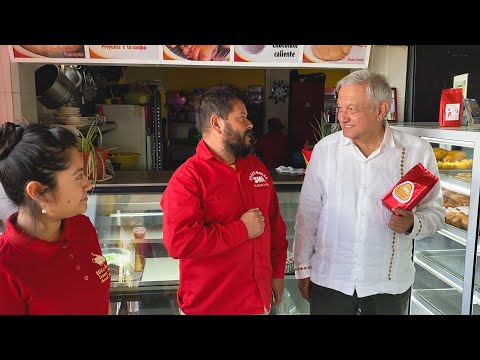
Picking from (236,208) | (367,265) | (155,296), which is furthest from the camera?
(155,296)

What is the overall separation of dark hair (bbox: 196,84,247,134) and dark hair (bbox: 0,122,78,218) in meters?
0.78

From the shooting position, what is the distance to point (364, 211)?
78.6 inches

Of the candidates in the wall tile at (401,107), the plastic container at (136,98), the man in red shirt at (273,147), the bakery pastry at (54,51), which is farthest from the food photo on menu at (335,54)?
the man in red shirt at (273,147)

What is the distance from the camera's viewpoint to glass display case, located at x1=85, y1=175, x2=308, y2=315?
2.94m

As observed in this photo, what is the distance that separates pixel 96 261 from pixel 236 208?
26.7 inches

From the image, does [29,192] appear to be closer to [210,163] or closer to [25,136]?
[25,136]

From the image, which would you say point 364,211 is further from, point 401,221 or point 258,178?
point 258,178

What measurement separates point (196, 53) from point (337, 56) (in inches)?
43.8

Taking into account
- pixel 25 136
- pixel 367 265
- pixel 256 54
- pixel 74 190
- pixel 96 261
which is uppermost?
pixel 256 54

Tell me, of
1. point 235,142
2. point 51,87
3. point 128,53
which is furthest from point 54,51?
point 235,142

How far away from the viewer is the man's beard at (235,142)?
74.1 inches

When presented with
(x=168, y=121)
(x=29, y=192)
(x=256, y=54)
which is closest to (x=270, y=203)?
(x=29, y=192)

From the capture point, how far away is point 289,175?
355 cm

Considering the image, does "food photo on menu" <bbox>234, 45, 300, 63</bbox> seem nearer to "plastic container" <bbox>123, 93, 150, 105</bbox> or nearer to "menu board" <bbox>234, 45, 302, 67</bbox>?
"menu board" <bbox>234, 45, 302, 67</bbox>
